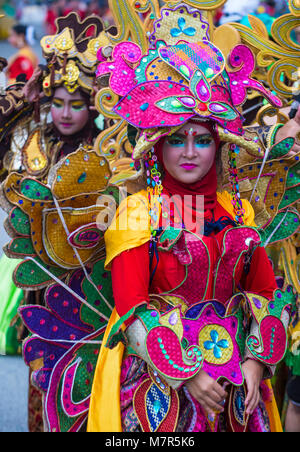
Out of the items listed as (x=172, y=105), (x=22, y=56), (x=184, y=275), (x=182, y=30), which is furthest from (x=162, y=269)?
(x=22, y=56)

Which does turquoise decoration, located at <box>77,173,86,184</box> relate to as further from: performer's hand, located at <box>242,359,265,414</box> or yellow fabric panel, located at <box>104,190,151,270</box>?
performer's hand, located at <box>242,359,265,414</box>

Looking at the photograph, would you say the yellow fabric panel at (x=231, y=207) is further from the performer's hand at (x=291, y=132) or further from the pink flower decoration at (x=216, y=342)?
the performer's hand at (x=291, y=132)

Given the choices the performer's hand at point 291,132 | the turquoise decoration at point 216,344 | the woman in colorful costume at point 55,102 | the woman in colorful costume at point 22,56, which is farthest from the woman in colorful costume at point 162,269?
the woman in colorful costume at point 22,56

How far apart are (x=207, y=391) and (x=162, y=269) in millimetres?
402

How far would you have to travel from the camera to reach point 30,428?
329cm

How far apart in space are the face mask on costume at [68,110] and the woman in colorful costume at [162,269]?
1714mm

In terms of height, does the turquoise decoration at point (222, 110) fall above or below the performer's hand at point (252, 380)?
above

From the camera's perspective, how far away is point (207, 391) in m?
1.92

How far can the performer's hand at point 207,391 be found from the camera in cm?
193

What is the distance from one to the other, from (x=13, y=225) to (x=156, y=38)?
0.78 meters

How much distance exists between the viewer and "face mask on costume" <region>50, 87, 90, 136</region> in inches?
155

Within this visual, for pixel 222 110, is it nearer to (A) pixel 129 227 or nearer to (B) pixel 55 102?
(A) pixel 129 227
